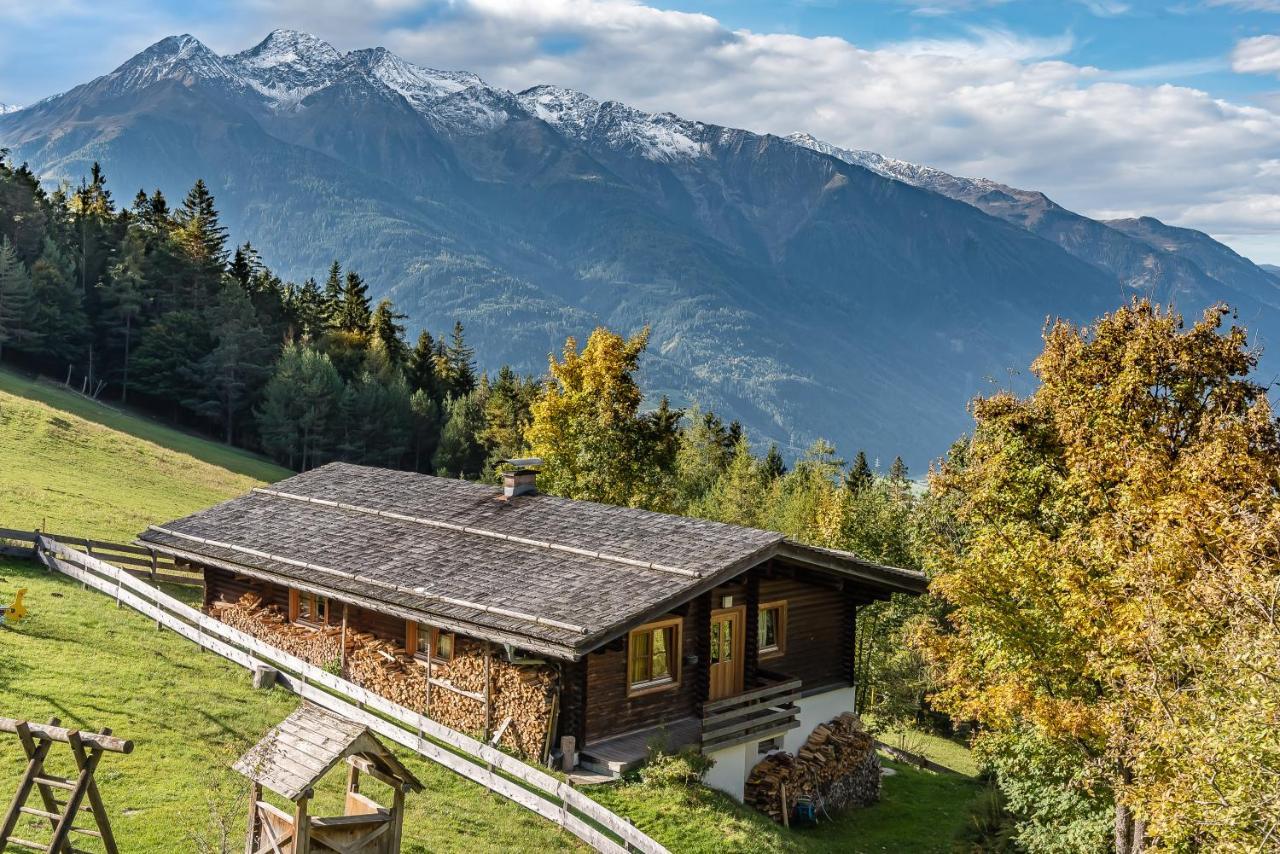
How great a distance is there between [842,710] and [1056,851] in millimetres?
7273

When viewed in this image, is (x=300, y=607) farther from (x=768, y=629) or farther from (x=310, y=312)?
(x=310, y=312)

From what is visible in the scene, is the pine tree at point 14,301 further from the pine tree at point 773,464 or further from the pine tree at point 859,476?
the pine tree at point 859,476

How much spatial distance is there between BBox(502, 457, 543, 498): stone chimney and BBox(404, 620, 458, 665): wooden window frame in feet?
19.2

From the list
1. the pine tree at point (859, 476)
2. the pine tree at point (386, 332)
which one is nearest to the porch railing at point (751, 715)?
the pine tree at point (859, 476)

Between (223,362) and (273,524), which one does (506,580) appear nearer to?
(273,524)

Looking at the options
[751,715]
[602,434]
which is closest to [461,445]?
[602,434]

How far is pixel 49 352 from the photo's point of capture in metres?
74.4

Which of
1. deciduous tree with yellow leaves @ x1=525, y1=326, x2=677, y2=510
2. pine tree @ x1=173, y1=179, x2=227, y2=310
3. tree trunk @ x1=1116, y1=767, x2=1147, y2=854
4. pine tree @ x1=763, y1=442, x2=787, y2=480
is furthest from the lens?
pine tree @ x1=763, y1=442, x2=787, y2=480

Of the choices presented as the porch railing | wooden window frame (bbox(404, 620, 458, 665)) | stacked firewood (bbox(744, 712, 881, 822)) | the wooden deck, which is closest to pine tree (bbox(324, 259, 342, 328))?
wooden window frame (bbox(404, 620, 458, 665))

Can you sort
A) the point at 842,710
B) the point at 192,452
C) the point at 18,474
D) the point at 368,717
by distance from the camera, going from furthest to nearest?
the point at 192,452 → the point at 18,474 → the point at 842,710 → the point at 368,717

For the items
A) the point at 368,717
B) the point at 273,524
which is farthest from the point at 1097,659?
the point at 273,524

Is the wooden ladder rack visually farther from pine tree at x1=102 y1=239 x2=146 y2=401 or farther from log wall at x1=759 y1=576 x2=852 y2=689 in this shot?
pine tree at x1=102 y1=239 x2=146 y2=401

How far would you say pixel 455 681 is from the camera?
23.4m

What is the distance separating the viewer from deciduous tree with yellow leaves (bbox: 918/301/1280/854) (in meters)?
13.4
